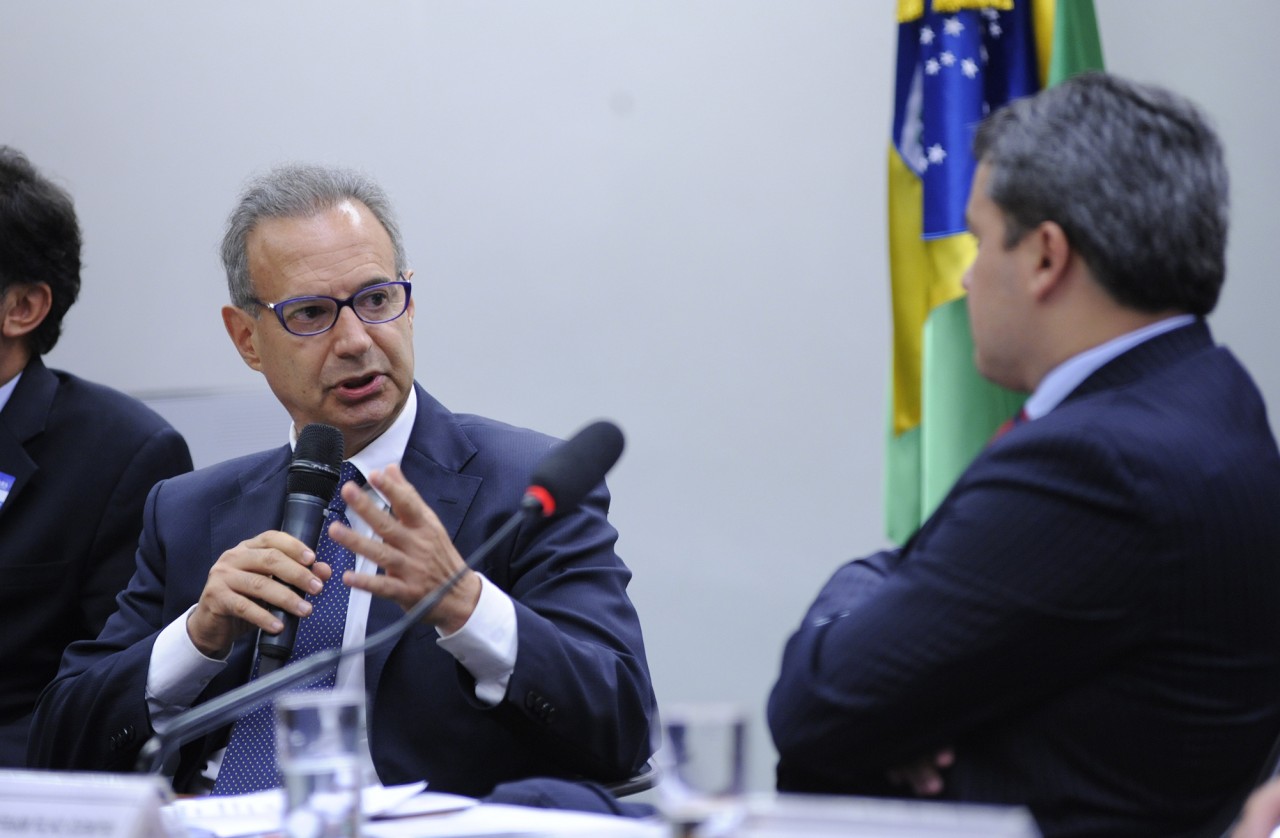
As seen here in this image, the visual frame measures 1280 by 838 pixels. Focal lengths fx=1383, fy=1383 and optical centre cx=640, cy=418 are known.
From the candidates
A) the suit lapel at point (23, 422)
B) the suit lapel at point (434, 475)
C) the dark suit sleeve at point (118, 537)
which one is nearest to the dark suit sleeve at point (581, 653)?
the suit lapel at point (434, 475)

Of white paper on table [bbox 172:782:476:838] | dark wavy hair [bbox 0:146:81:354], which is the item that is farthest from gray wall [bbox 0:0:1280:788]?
white paper on table [bbox 172:782:476:838]

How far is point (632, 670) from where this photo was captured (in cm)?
198

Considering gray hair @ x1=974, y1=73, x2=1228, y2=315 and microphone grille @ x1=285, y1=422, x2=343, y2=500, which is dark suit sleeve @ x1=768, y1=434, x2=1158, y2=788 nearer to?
gray hair @ x1=974, y1=73, x2=1228, y2=315

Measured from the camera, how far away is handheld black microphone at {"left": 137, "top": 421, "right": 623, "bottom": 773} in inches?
51.6

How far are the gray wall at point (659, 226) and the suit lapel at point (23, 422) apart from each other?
0.47 metres

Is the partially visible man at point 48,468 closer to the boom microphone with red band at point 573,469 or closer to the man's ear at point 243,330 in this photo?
the man's ear at point 243,330

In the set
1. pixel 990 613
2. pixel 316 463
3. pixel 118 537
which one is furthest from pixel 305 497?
pixel 118 537

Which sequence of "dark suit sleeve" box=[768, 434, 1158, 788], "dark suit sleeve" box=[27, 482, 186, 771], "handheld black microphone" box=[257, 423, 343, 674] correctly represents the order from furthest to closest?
"dark suit sleeve" box=[27, 482, 186, 771] < "handheld black microphone" box=[257, 423, 343, 674] < "dark suit sleeve" box=[768, 434, 1158, 788]

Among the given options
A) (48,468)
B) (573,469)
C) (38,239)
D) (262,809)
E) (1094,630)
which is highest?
(38,239)

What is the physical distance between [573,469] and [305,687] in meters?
0.82

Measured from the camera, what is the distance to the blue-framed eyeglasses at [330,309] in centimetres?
214

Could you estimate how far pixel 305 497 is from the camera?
176 centimetres

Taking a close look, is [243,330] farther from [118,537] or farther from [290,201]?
[118,537]

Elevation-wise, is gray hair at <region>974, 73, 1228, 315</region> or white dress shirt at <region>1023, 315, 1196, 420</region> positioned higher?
gray hair at <region>974, 73, 1228, 315</region>
